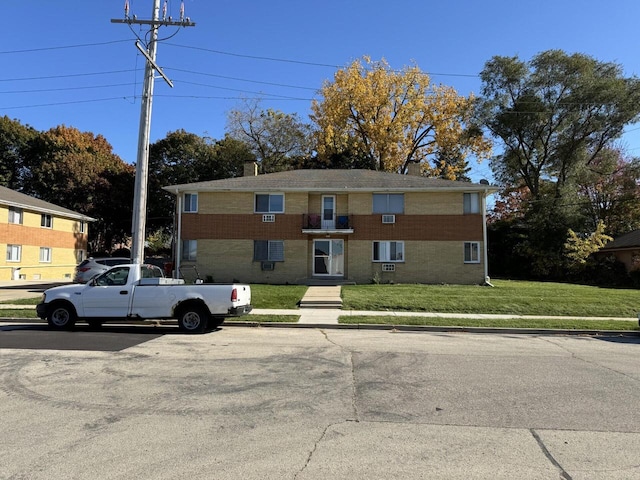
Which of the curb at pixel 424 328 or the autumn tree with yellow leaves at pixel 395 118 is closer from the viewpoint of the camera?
the curb at pixel 424 328

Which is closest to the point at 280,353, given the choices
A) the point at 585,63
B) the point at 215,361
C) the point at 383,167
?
the point at 215,361

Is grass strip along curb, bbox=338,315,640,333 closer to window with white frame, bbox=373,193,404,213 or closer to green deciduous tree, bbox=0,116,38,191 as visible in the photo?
window with white frame, bbox=373,193,404,213

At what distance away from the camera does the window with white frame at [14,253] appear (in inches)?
1202

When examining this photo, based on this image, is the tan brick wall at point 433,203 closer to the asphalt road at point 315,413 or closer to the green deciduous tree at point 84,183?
the asphalt road at point 315,413

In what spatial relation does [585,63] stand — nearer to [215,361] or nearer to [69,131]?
[215,361]

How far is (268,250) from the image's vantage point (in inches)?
1023

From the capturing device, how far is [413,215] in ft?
84.5

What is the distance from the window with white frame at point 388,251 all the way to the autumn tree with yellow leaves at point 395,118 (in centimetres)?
1707

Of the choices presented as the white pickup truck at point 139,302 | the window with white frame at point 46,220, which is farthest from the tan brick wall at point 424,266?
the window with white frame at point 46,220

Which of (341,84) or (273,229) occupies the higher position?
(341,84)

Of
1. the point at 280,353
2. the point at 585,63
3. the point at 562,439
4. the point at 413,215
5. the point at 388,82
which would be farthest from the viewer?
the point at 388,82

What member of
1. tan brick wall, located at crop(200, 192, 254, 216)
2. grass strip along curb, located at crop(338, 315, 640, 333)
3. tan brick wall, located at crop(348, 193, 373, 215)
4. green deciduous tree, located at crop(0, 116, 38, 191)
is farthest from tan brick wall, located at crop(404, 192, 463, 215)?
green deciduous tree, located at crop(0, 116, 38, 191)

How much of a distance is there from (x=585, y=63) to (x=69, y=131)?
50.8m

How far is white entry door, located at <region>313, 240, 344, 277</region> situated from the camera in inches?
1030
